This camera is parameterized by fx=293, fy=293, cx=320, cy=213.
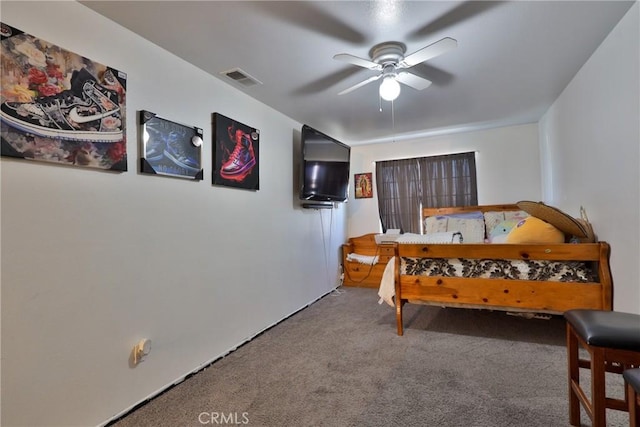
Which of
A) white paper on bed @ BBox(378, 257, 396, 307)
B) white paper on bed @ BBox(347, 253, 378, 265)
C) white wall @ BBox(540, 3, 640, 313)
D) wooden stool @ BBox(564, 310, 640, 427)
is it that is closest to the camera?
wooden stool @ BBox(564, 310, 640, 427)

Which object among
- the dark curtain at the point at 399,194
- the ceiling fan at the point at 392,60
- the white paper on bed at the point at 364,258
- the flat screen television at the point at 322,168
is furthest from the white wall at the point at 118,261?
Result: the dark curtain at the point at 399,194

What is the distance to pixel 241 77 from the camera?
2.31 m

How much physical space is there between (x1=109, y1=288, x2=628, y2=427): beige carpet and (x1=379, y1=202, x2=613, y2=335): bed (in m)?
0.31

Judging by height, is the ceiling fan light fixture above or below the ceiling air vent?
below

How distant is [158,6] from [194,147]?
0.83 metres

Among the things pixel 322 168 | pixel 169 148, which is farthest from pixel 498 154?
pixel 169 148

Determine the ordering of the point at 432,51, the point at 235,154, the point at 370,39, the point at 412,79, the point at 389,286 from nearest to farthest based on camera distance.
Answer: the point at 432,51, the point at 370,39, the point at 412,79, the point at 235,154, the point at 389,286

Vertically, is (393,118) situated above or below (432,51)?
above

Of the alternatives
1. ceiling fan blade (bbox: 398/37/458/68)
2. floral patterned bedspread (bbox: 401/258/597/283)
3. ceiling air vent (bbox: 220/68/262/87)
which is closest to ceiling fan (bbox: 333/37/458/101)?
ceiling fan blade (bbox: 398/37/458/68)

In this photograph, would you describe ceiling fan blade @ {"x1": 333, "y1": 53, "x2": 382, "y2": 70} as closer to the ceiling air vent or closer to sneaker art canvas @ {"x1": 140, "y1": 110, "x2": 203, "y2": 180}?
the ceiling air vent

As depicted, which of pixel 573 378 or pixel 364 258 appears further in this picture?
pixel 364 258

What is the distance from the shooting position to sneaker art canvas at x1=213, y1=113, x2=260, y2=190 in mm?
2285

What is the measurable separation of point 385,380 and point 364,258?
2.53 metres

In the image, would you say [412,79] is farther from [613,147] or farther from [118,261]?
[118,261]
